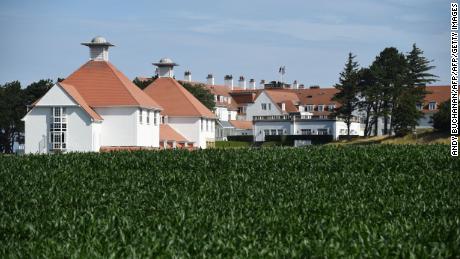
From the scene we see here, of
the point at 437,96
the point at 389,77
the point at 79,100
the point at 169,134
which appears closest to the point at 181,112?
the point at 169,134

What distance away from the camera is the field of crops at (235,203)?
15500mm

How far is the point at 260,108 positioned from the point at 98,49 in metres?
62.9

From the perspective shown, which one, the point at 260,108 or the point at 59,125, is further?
the point at 260,108

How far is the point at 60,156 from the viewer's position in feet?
123

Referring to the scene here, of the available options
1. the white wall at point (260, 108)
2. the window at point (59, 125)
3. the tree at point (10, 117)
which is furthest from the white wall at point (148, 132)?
the white wall at point (260, 108)

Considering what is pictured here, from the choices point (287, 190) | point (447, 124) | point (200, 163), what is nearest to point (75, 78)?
point (447, 124)

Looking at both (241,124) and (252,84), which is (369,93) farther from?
(252,84)

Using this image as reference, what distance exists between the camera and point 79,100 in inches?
2879

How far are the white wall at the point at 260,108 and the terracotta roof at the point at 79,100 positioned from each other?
64.2m

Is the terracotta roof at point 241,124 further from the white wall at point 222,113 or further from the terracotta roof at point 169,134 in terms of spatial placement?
the terracotta roof at point 169,134

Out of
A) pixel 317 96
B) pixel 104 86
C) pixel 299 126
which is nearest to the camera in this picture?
pixel 104 86

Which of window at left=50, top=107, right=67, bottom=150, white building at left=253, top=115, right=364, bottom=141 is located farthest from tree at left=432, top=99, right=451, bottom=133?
window at left=50, top=107, right=67, bottom=150

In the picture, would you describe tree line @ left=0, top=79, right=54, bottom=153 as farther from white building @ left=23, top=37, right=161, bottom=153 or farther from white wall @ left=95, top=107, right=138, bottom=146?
white wall @ left=95, top=107, right=138, bottom=146

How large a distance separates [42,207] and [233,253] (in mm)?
9837
